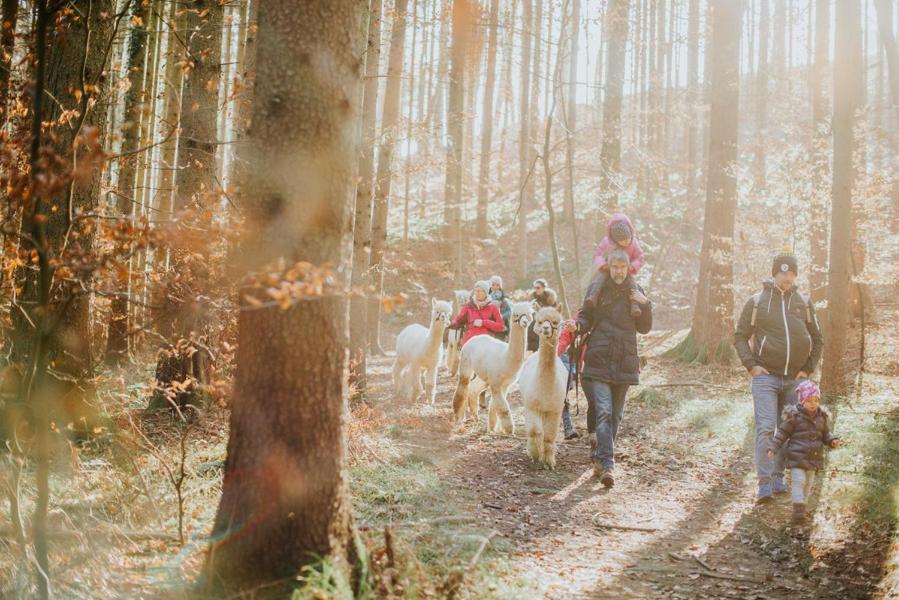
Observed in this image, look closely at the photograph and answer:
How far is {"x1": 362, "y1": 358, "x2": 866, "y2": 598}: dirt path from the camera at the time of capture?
4660mm

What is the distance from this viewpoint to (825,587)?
4633 millimetres

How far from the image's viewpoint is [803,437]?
5.95m

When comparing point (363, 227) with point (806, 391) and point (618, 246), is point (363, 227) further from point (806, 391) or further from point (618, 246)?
point (806, 391)

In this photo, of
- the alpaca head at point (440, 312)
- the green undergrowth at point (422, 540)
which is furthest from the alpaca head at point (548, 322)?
the alpaca head at point (440, 312)

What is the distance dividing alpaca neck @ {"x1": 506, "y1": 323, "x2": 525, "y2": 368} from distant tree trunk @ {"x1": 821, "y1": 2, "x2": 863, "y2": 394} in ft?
14.4

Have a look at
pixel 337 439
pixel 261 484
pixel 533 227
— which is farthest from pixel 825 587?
pixel 533 227

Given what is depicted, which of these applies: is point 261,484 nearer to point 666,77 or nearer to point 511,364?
point 511,364

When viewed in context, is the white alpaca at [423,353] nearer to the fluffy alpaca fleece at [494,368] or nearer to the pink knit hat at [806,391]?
the fluffy alpaca fleece at [494,368]

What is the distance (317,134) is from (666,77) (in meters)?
33.5

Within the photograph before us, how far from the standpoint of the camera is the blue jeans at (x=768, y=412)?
6.38 metres

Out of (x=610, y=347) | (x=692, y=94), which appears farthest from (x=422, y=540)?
(x=692, y=94)

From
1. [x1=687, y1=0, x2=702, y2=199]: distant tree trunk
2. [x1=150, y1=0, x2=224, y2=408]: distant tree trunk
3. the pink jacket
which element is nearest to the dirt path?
the pink jacket

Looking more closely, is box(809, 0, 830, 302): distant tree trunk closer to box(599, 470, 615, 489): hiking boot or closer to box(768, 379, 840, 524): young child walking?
box(768, 379, 840, 524): young child walking

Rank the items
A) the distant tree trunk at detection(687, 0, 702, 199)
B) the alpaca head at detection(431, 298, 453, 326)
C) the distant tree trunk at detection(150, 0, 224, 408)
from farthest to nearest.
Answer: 1. the distant tree trunk at detection(687, 0, 702, 199)
2. the alpaca head at detection(431, 298, 453, 326)
3. the distant tree trunk at detection(150, 0, 224, 408)
